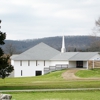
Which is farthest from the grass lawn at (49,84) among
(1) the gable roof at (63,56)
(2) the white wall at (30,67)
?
(2) the white wall at (30,67)

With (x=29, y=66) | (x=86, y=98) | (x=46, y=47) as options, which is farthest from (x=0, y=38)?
(x=46, y=47)

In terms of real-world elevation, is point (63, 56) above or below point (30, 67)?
above

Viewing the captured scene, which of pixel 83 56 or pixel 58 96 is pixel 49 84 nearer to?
pixel 58 96

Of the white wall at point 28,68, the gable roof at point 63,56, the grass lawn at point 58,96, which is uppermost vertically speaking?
the gable roof at point 63,56

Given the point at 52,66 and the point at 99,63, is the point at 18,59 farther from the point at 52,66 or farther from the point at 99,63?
the point at 99,63

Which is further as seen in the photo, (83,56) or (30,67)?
(30,67)

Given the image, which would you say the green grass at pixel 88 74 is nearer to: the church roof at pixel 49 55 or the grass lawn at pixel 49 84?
→ the church roof at pixel 49 55

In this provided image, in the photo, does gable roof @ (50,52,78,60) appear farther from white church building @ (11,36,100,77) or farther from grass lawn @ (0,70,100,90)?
grass lawn @ (0,70,100,90)

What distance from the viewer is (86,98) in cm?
2372

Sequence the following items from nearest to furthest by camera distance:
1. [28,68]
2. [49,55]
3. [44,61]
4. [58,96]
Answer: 1. [58,96]
2. [28,68]
3. [44,61]
4. [49,55]

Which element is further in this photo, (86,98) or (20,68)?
(20,68)

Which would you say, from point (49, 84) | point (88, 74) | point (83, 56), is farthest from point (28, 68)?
point (49, 84)

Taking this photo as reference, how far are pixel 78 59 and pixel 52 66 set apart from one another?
602 centimetres

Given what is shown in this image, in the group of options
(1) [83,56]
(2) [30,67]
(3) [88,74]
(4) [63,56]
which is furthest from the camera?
(2) [30,67]
